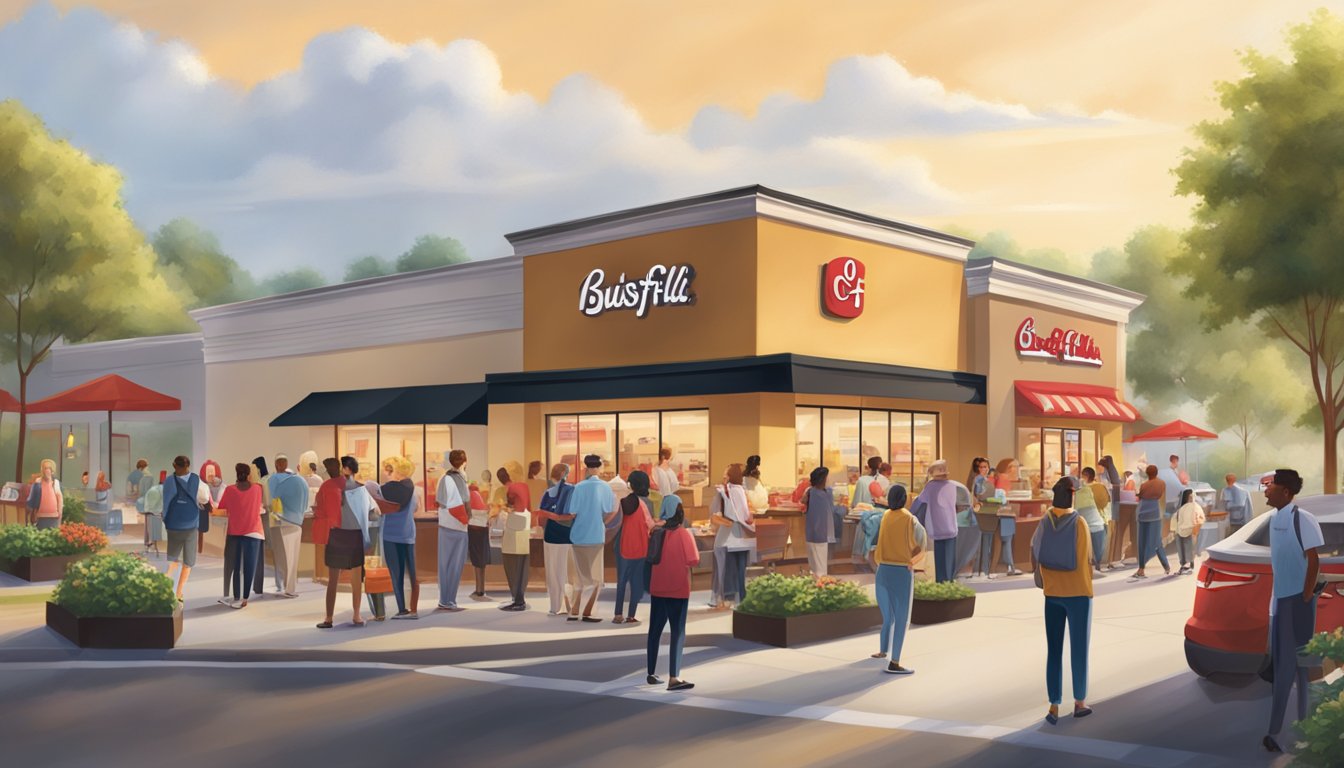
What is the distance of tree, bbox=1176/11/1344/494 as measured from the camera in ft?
102

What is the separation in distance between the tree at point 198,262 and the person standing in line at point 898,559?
98.8 m

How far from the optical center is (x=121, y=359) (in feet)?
137

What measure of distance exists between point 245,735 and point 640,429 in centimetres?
1545

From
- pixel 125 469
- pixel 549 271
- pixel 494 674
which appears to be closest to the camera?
pixel 494 674

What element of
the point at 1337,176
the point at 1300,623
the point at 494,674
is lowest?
the point at 494,674

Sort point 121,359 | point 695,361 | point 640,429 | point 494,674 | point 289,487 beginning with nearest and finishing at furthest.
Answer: point 494,674
point 289,487
point 695,361
point 640,429
point 121,359

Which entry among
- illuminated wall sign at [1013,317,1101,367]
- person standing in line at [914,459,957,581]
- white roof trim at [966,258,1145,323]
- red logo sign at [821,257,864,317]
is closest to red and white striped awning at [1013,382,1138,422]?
illuminated wall sign at [1013,317,1101,367]

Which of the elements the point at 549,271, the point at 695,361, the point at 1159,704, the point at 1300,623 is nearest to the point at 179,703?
the point at 1159,704

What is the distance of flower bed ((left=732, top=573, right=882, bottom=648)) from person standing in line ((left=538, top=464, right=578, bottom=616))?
2.57 metres

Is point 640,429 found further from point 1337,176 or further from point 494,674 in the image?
point 1337,176

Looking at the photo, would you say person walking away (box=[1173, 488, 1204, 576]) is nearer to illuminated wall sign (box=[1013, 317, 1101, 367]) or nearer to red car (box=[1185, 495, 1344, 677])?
illuminated wall sign (box=[1013, 317, 1101, 367])

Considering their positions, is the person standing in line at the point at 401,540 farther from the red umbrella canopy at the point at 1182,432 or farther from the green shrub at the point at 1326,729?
the red umbrella canopy at the point at 1182,432

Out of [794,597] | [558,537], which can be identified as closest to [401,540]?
[558,537]

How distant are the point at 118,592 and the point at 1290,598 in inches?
465
